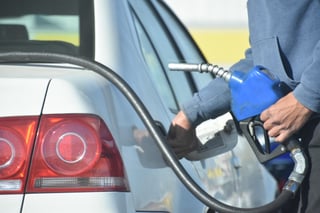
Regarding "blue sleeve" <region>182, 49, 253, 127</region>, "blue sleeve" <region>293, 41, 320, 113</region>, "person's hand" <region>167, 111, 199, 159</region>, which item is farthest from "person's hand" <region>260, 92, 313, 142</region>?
"person's hand" <region>167, 111, 199, 159</region>

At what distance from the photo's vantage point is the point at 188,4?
59.5 ft

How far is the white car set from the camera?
2545mm

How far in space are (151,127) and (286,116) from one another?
0.40m

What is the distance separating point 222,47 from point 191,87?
1410 cm

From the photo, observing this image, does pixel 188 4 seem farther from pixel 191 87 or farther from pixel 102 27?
pixel 102 27

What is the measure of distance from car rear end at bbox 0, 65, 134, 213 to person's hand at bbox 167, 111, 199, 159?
2.05 feet

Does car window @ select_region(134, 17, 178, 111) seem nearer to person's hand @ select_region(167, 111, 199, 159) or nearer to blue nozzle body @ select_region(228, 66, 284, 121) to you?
person's hand @ select_region(167, 111, 199, 159)

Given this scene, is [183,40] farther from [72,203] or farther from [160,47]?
[72,203]

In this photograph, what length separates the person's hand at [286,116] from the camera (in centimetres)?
271

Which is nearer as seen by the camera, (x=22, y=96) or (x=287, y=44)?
(x=22, y=96)

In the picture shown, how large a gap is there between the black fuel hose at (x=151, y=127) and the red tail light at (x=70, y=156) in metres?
0.20

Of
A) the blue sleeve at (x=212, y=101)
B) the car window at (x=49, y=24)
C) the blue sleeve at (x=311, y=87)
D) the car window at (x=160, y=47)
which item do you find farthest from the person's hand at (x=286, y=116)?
the car window at (x=160, y=47)

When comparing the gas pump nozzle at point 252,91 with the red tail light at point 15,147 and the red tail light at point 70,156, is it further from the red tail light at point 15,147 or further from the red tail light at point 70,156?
the red tail light at point 15,147

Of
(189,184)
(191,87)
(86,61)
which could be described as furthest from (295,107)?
(191,87)
